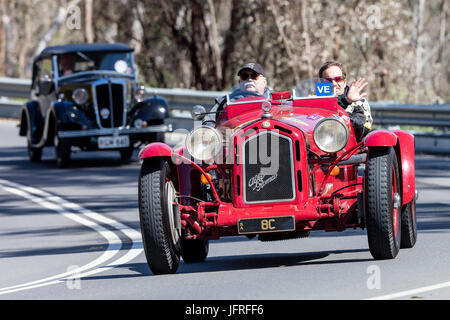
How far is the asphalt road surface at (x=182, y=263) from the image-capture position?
7602 mm

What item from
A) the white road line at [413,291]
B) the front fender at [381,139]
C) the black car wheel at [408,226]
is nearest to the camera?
the white road line at [413,291]

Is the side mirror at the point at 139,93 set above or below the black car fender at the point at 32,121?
above

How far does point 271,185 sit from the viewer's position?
8.49m

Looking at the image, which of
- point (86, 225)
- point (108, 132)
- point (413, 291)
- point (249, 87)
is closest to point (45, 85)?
point (108, 132)

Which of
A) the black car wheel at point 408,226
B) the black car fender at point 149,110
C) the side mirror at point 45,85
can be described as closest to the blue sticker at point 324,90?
the black car wheel at point 408,226

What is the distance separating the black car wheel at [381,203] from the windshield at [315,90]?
3.46 feet

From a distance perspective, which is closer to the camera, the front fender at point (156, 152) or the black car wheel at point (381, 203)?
the black car wheel at point (381, 203)

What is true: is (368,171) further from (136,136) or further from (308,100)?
(136,136)

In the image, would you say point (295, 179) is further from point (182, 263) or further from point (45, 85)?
point (45, 85)

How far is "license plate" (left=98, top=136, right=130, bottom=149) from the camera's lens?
18.8 m

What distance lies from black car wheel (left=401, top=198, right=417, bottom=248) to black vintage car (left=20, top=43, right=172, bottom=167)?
30.6ft

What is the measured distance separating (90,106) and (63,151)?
0.93 meters

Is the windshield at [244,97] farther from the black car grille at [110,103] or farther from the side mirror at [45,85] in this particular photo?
the side mirror at [45,85]
